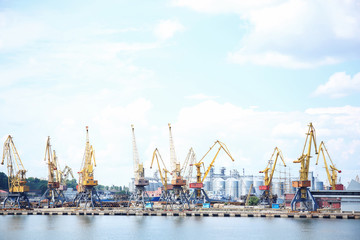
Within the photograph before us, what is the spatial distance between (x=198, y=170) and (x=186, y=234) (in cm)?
6887

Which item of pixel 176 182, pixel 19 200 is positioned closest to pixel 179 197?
pixel 176 182

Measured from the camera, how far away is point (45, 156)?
6481 inches

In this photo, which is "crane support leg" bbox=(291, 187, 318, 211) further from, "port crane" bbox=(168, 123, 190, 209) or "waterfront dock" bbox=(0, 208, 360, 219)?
"port crane" bbox=(168, 123, 190, 209)

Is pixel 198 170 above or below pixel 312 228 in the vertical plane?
above

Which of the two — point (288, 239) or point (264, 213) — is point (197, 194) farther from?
point (288, 239)

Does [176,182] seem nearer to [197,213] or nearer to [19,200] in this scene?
[197,213]

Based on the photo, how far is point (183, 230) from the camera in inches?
3590

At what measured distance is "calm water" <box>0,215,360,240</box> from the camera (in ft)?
268

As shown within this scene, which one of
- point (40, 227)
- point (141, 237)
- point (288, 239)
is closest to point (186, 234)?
point (141, 237)

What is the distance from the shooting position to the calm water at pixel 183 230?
3221 inches

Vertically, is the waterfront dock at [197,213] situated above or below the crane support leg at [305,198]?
below

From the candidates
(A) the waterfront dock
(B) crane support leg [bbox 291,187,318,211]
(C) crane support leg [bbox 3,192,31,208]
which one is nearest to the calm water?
(A) the waterfront dock

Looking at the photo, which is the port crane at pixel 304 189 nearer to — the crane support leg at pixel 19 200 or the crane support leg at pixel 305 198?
the crane support leg at pixel 305 198

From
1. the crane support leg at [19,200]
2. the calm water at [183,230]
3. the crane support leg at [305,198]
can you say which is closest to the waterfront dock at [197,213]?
the crane support leg at [305,198]
